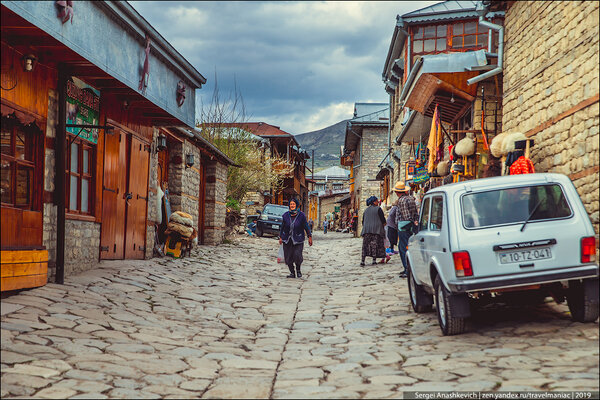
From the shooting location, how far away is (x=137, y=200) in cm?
1250

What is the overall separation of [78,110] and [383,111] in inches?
1152

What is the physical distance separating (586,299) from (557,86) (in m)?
4.14

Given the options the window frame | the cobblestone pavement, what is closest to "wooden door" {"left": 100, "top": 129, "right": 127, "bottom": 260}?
the window frame

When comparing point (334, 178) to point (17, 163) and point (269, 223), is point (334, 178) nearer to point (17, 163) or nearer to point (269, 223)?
point (269, 223)

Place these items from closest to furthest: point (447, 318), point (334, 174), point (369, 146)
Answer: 1. point (447, 318)
2. point (369, 146)
3. point (334, 174)

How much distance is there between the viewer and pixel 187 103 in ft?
43.3

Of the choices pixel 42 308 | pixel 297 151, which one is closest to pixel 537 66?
pixel 42 308

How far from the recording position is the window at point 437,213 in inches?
269

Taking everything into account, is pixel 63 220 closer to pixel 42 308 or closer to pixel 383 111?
pixel 42 308

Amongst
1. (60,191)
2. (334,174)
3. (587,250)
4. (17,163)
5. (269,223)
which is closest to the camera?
(587,250)

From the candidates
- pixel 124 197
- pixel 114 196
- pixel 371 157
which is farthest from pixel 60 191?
pixel 371 157

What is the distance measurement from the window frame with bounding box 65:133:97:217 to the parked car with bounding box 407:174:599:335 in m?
5.63

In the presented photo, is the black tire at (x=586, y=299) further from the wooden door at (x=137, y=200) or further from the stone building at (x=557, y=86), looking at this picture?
the wooden door at (x=137, y=200)

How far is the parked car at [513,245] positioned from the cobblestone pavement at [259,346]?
338 millimetres
